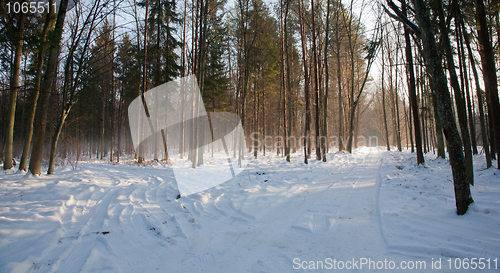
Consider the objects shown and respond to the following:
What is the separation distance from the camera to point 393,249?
2590 millimetres

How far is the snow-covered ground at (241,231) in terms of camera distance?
2363 millimetres

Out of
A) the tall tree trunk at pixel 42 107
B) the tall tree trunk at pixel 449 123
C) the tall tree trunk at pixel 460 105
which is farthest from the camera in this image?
the tall tree trunk at pixel 42 107

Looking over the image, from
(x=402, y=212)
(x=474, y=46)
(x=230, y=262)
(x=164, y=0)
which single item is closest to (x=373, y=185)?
(x=402, y=212)

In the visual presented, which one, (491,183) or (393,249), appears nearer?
(393,249)

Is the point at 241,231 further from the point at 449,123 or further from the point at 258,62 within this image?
the point at 258,62

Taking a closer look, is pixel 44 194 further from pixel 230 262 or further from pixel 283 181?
pixel 283 181

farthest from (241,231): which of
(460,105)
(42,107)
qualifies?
(42,107)

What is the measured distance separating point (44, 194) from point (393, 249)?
6.80m

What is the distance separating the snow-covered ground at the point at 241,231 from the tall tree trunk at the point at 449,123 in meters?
0.27

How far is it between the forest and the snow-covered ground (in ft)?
3.28

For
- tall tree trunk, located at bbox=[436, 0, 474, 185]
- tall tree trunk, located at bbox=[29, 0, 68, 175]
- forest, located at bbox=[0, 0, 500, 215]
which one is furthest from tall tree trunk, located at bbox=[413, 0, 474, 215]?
tall tree trunk, located at bbox=[29, 0, 68, 175]

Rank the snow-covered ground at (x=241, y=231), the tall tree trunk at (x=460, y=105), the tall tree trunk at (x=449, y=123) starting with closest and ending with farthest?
the snow-covered ground at (x=241, y=231), the tall tree trunk at (x=449, y=123), the tall tree trunk at (x=460, y=105)

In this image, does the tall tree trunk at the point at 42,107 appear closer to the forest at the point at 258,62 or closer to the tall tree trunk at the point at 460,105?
the forest at the point at 258,62

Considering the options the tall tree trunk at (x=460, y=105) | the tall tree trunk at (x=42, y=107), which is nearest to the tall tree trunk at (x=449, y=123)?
the tall tree trunk at (x=460, y=105)
